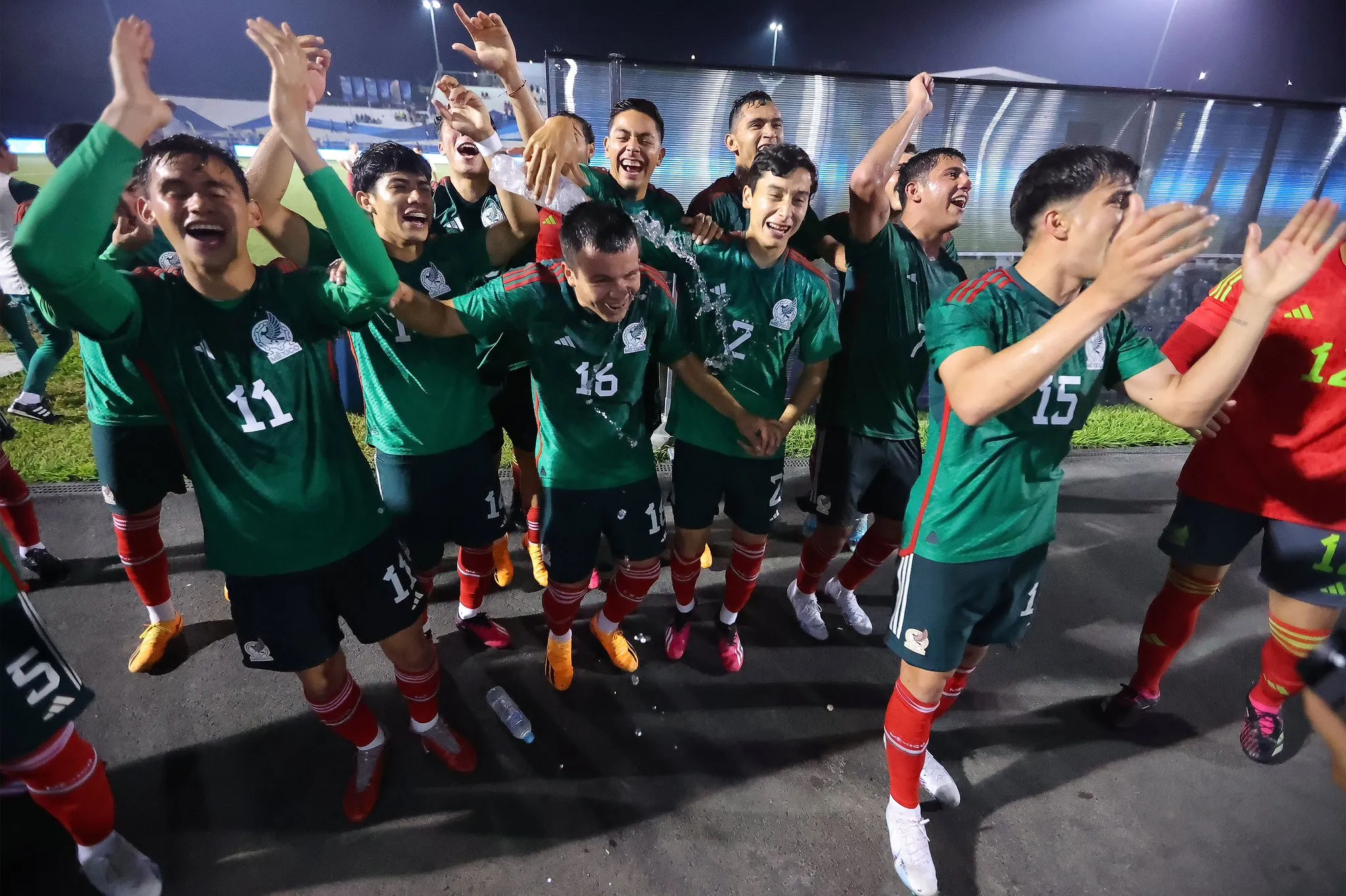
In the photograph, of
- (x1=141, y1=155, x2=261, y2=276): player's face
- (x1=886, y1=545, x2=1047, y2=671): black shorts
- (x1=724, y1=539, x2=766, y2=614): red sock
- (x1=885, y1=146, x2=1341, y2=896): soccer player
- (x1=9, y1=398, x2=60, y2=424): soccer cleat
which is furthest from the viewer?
(x1=9, y1=398, x2=60, y2=424): soccer cleat

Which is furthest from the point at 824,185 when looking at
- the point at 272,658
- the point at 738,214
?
the point at 272,658

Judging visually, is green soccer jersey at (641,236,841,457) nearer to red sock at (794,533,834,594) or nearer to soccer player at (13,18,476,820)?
red sock at (794,533,834,594)

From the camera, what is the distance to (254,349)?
5.12 ft

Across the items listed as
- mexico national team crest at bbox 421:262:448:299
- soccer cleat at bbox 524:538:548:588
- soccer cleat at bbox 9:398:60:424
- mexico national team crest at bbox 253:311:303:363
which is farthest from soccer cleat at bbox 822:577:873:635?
soccer cleat at bbox 9:398:60:424

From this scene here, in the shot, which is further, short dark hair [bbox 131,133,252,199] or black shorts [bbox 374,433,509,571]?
black shorts [bbox 374,433,509,571]

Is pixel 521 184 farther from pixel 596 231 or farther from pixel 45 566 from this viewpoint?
pixel 45 566

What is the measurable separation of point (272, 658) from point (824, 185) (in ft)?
17.8

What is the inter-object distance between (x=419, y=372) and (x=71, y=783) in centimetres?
147

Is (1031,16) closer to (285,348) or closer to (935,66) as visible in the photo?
(935,66)

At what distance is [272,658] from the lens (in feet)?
5.77

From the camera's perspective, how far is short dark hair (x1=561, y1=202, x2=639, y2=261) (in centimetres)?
190

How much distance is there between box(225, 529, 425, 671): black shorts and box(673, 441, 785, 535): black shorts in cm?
109

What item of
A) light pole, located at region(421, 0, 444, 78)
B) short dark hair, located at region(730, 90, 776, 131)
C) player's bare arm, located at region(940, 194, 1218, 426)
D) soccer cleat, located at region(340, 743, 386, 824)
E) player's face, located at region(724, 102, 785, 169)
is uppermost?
light pole, located at region(421, 0, 444, 78)

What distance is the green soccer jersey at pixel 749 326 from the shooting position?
2.29m
